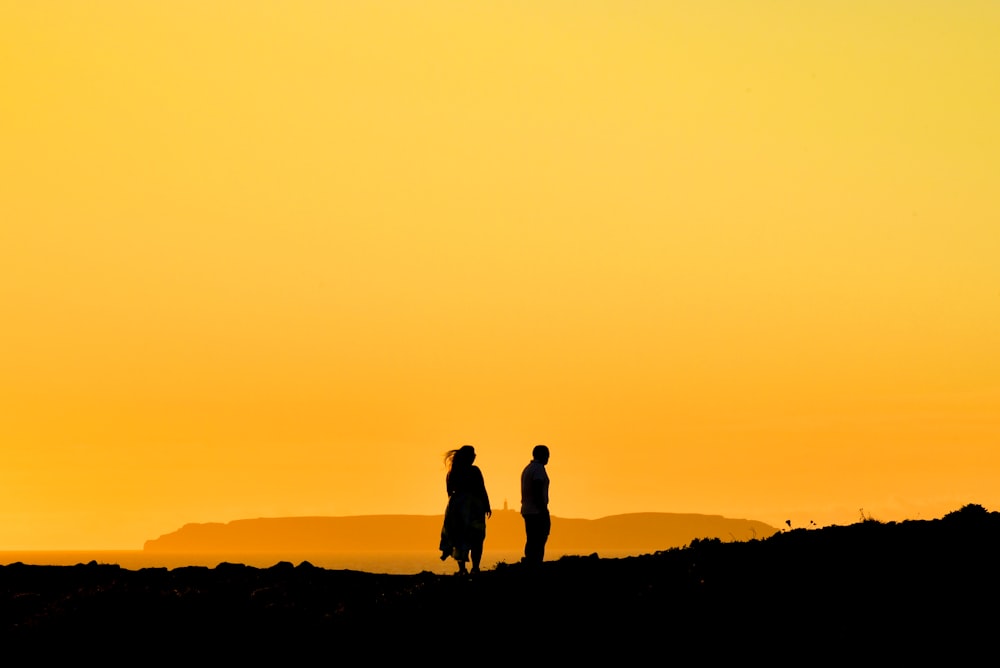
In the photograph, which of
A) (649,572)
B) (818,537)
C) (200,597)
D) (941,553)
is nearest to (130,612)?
(200,597)

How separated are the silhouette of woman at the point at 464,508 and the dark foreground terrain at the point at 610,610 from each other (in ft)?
8.58

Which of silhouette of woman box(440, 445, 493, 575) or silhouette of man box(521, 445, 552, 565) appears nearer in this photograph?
silhouette of man box(521, 445, 552, 565)

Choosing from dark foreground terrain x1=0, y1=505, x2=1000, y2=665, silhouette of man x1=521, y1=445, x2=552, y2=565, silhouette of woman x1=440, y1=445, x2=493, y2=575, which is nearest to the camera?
dark foreground terrain x1=0, y1=505, x2=1000, y2=665

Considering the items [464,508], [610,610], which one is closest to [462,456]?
[464,508]

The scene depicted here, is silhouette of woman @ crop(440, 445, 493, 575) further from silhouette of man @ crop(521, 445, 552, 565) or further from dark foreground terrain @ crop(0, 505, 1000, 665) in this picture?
dark foreground terrain @ crop(0, 505, 1000, 665)

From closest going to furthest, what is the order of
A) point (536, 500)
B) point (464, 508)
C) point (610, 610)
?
point (610, 610) → point (536, 500) → point (464, 508)

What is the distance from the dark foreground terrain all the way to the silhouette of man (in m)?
2.39

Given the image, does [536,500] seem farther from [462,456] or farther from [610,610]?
[610,610]

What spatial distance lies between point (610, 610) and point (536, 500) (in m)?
8.58

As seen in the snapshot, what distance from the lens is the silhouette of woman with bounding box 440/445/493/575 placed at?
28.9 meters

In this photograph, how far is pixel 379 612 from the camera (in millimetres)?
21328

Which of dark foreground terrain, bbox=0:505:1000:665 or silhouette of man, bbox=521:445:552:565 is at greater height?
silhouette of man, bbox=521:445:552:565

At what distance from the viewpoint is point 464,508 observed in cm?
2894

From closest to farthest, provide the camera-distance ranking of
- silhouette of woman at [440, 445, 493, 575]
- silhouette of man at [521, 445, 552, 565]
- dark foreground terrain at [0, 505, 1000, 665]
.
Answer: dark foreground terrain at [0, 505, 1000, 665], silhouette of man at [521, 445, 552, 565], silhouette of woman at [440, 445, 493, 575]
